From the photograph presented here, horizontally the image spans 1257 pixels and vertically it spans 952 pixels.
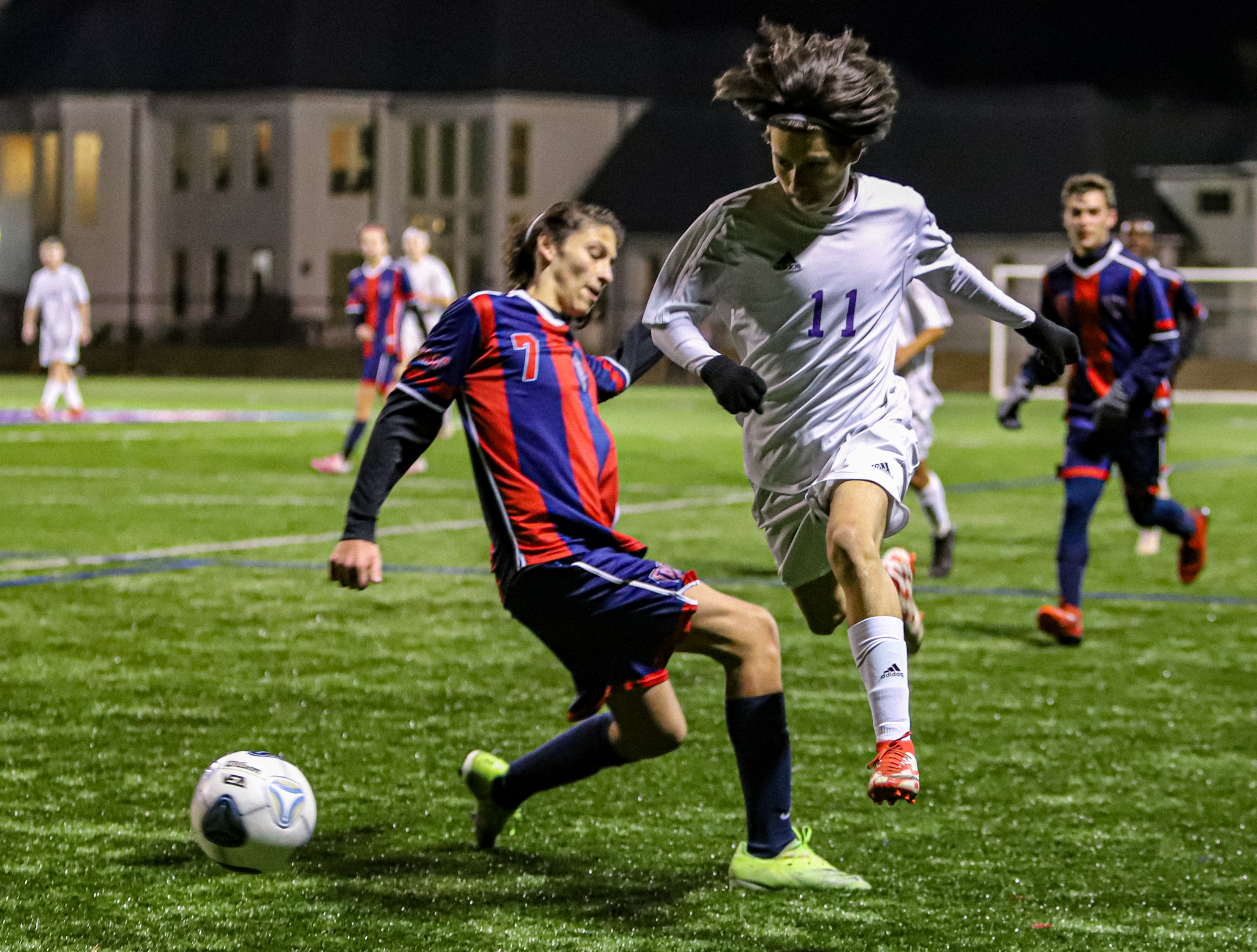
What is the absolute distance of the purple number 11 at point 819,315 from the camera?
4898mm

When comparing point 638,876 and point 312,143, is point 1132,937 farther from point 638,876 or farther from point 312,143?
point 312,143

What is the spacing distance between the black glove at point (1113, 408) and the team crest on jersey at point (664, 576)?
4.27 m

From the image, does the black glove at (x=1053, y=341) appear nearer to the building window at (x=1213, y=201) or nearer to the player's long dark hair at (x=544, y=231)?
the player's long dark hair at (x=544, y=231)

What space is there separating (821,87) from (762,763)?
63.7 inches

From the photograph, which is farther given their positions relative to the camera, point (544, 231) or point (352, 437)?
point (352, 437)

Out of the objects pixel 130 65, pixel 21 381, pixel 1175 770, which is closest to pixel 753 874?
pixel 1175 770

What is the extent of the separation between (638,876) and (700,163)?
184 feet

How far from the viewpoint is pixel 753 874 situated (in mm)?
4648

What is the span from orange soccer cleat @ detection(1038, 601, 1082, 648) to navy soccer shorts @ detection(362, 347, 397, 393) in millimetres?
9622

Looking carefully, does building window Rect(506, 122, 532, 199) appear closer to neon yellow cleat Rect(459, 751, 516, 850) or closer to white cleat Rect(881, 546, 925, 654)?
white cleat Rect(881, 546, 925, 654)

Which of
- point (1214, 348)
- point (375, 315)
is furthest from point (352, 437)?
point (1214, 348)

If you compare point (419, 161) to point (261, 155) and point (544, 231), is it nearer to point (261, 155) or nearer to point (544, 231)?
point (261, 155)

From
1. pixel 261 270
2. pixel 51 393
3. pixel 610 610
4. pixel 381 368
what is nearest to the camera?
pixel 610 610

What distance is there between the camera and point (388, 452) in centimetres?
441
